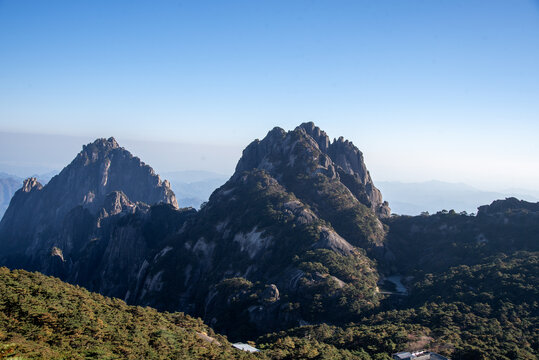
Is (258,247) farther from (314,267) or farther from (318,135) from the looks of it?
(318,135)

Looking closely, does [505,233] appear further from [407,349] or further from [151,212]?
[151,212]

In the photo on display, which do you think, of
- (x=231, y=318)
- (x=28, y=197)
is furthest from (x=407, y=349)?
(x=28, y=197)

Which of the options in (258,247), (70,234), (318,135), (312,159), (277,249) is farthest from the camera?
(70,234)

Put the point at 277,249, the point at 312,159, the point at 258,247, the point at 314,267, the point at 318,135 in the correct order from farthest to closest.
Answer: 1. the point at 318,135
2. the point at 312,159
3. the point at 258,247
4. the point at 277,249
5. the point at 314,267

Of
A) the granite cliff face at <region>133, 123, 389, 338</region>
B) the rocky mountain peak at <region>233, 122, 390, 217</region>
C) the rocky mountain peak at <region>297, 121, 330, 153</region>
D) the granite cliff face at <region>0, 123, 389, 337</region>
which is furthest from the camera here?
the rocky mountain peak at <region>297, 121, 330, 153</region>

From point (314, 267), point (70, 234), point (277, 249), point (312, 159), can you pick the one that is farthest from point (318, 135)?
point (70, 234)

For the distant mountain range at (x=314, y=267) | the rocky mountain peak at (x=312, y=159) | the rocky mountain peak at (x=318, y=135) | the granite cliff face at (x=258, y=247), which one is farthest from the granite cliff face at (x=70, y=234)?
the rocky mountain peak at (x=318, y=135)

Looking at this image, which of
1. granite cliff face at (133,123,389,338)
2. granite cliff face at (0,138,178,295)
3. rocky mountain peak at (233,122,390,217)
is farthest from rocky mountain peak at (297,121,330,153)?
granite cliff face at (0,138,178,295)

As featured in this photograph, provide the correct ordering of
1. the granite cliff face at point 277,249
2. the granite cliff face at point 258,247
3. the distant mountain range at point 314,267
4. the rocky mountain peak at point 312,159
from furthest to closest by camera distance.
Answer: the rocky mountain peak at point 312,159, the granite cliff face at point 258,247, the granite cliff face at point 277,249, the distant mountain range at point 314,267

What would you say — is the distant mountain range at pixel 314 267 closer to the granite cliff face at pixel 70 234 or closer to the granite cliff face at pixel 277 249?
the granite cliff face at pixel 277 249

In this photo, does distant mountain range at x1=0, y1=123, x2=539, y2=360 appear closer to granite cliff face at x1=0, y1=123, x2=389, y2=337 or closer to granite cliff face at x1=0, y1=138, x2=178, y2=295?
granite cliff face at x1=0, y1=123, x2=389, y2=337

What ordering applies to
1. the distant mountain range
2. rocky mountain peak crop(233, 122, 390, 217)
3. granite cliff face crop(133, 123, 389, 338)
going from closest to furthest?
the distant mountain range → granite cliff face crop(133, 123, 389, 338) → rocky mountain peak crop(233, 122, 390, 217)

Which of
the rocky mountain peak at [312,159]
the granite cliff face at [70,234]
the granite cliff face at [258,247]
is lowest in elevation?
the granite cliff face at [70,234]
